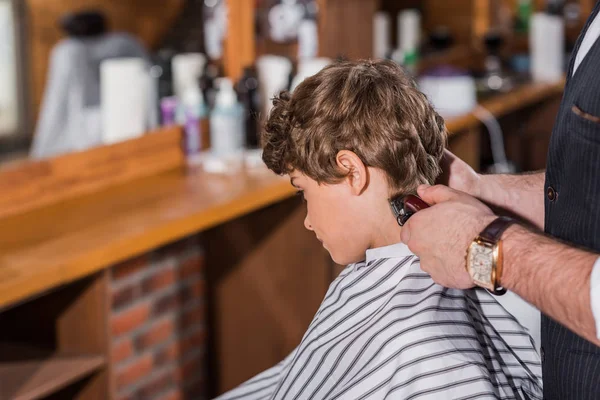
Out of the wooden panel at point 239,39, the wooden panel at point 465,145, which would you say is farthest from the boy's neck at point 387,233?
the wooden panel at point 465,145

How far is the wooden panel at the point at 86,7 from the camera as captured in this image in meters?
3.30

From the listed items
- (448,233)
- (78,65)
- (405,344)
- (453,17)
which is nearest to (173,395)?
(78,65)

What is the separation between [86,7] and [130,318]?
4.84 feet

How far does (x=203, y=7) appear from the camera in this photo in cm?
386

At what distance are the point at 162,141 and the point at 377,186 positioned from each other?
1.80m

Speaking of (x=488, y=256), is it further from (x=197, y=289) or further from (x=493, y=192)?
(x=197, y=289)

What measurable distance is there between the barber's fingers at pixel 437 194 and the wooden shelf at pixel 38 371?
4.12 ft

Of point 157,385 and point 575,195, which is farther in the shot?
point 157,385

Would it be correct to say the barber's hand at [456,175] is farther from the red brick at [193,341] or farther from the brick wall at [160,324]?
the red brick at [193,341]

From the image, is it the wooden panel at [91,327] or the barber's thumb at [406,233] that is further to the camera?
the wooden panel at [91,327]

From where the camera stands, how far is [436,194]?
1303mm

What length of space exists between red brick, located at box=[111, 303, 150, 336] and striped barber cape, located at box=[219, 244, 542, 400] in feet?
3.86

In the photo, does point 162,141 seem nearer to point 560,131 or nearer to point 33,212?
point 33,212

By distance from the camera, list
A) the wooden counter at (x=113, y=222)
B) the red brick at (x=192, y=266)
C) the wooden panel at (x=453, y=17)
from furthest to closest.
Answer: the wooden panel at (x=453, y=17) < the red brick at (x=192, y=266) < the wooden counter at (x=113, y=222)
